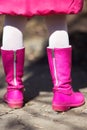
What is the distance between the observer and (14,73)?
84.8 inches

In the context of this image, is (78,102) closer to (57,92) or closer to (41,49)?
(57,92)

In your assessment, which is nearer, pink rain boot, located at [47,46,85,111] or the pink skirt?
the pink skirt

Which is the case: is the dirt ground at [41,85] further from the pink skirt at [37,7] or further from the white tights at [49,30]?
the pink skirt at [37,7]

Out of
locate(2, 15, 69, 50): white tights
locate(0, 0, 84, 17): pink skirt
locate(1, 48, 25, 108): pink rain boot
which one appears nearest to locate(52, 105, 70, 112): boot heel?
locate(1, 48, 25, 108): pink rain boot

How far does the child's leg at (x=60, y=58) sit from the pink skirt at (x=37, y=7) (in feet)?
0.32

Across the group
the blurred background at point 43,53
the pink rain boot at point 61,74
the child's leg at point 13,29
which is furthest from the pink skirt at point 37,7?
the blurred background at point 43,53

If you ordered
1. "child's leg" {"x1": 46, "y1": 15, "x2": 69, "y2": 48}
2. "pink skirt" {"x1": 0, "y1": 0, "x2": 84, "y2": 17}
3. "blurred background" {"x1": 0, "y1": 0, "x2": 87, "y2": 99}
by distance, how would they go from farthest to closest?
1. "blurred background" {"x1": 0, "y1": 0, "x2": 87, "y2": 99}
2. "child's leg" {"x1": 46, "y1": 15, "x2": 69, "y2": 48}
3. "pink skirt" {"x1": 0, "y1": 0, "x2": 84, "y2": 17}

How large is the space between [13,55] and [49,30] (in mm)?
218

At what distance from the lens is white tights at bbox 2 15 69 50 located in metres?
2.08

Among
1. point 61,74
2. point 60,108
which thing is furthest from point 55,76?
point 60,108

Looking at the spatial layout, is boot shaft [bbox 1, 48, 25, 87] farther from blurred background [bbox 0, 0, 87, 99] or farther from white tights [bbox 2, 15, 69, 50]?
blurred background [bbox 0, 0, 87, 99]

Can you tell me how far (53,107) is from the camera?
2141 millimetres

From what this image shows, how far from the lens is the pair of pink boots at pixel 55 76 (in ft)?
6.88

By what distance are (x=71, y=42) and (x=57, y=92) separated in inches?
48.5
